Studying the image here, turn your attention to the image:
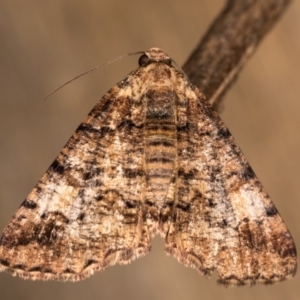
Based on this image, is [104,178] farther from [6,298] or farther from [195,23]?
A: [195,23]

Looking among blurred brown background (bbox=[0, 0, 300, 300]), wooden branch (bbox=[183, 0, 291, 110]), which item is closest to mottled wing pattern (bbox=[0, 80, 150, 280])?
wooden branch (bbox=[183, 0, 291, 110])

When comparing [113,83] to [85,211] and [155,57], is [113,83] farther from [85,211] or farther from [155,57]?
[85,211]

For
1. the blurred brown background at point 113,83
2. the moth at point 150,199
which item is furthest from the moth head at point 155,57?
the blurred brown background at point 113,83

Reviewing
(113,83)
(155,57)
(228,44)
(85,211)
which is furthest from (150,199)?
(113,83)

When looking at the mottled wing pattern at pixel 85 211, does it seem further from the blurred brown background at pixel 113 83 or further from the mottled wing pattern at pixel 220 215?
the blurred brown background at pixel 113 83

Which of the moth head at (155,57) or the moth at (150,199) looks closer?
the moth at (150,199)

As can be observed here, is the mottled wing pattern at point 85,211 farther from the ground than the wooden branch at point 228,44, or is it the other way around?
the wooden branch at point 228,44
